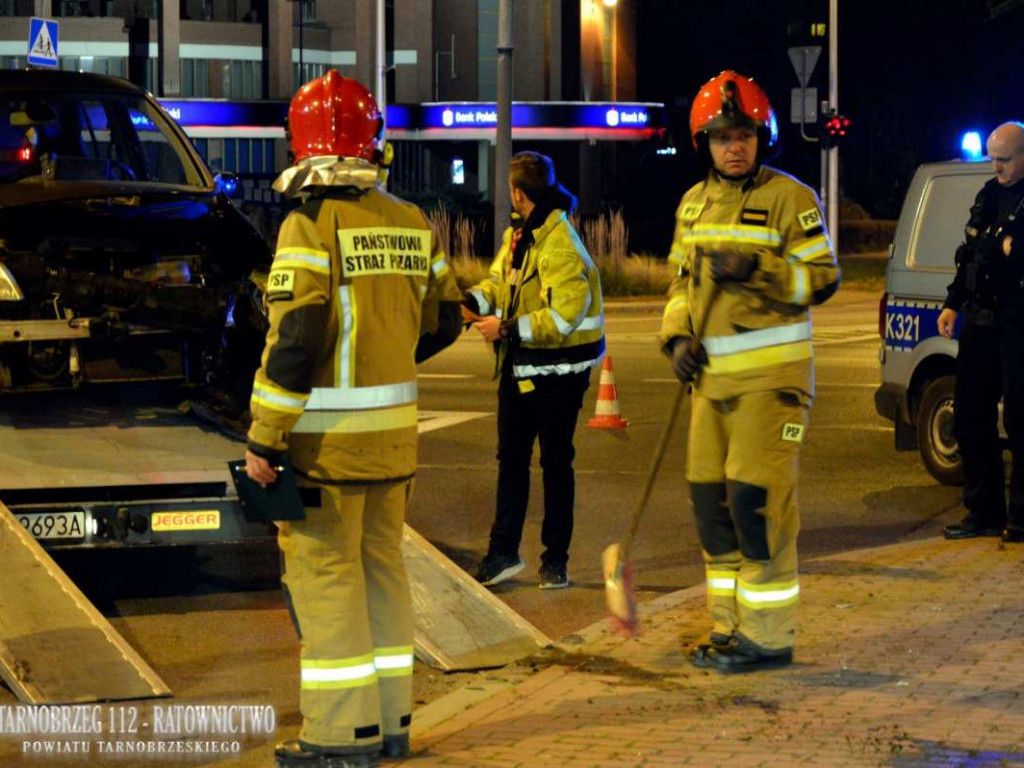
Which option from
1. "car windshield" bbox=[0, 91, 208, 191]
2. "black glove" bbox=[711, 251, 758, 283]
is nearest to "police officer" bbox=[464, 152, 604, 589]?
"black glove" bbox=[711, 251, 758, 283]

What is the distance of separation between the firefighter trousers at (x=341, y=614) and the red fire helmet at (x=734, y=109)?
Result: 1.86m

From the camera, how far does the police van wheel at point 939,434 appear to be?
10.7m

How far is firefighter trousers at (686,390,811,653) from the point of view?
19.9 ft

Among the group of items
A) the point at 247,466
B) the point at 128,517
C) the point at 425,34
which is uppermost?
the point at 425,34

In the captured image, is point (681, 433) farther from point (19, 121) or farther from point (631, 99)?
point (631, 99)

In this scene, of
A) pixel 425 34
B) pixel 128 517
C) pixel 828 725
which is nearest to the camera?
pixel 828 725

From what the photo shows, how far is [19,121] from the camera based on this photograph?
9.22 meters

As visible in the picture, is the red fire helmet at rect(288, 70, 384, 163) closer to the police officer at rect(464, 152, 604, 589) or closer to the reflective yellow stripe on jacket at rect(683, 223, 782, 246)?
the reflective yellow stripe on jacket at rect(683, 223, 782, 246)

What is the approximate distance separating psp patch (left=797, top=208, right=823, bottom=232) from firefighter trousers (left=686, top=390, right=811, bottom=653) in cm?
57

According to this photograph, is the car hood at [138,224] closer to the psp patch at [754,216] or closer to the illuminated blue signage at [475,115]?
the psp patch at [754,216]

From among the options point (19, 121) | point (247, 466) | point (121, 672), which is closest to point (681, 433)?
point (19, 121)

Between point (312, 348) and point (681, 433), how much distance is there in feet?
27.3

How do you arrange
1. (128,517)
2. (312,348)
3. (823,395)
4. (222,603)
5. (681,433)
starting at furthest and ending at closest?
(823,395)
(681,433)
(222,603)
(128,517)
(312,348)

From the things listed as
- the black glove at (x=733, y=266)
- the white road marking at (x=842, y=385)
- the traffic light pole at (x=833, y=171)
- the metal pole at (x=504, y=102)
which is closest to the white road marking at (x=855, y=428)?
the white road marking at (x=842, y=385)
